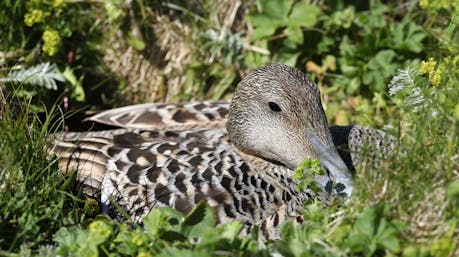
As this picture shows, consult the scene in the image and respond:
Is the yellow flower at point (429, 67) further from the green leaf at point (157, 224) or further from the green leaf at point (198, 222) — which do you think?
the green leaf at point (157, 224)

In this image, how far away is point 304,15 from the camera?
6211 mm

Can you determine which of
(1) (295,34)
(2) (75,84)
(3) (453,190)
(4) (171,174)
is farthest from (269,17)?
(3) (453,190)

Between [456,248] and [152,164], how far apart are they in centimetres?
189

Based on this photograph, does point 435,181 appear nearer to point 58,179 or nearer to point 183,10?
point 58,179

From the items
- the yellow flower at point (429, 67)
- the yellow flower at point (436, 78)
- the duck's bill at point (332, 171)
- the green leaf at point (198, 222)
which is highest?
the yellow flower at point (429, 67)

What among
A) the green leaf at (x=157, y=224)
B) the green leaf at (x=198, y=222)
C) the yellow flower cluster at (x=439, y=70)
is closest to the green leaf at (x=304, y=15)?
the yellow flower cluster at (x=439, y=70)

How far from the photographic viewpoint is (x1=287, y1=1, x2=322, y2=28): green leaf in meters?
6.16

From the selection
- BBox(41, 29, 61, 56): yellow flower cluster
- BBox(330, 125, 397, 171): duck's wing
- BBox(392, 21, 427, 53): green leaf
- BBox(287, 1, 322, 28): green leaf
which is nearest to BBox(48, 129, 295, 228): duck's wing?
BBox(330, 125, 397, 171): duck's wing

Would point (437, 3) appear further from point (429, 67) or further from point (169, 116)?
point (169, 116)

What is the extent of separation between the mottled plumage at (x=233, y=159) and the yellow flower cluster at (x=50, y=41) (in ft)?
2.58

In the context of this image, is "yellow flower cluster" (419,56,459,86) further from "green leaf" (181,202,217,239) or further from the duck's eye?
"green leaf" (181,202,217,239)

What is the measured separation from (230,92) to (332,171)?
232 centimetres

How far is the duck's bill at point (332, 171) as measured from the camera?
4111mm

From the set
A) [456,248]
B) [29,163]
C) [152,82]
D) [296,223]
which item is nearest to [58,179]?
[29,163]
